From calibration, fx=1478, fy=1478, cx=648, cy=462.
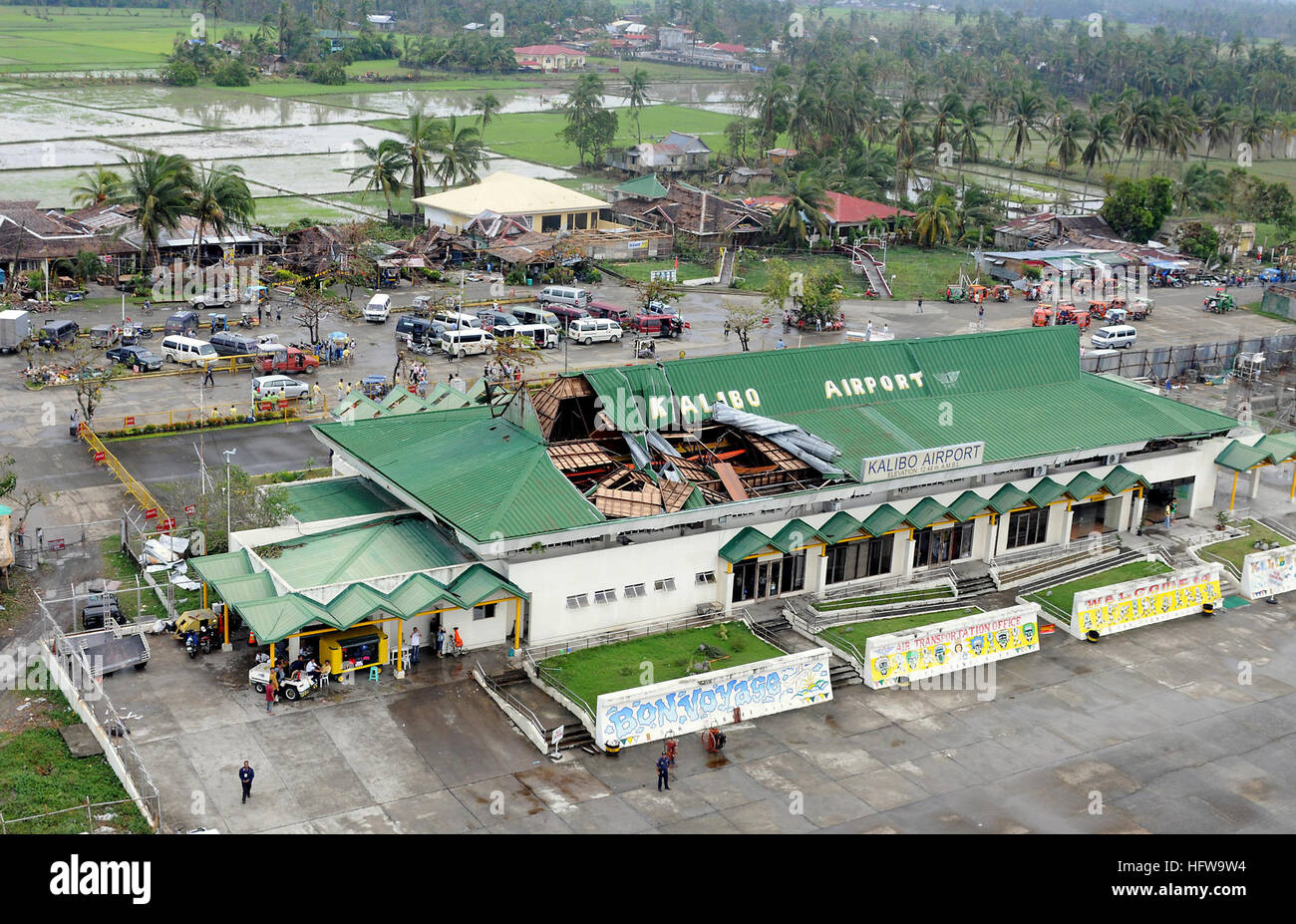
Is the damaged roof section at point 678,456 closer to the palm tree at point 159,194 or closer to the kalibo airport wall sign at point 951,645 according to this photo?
the kalibo airport wall sign at point 951,645

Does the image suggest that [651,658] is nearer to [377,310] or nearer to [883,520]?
[883,520]

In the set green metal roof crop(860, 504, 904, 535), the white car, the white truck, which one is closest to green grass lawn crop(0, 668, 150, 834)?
green metal roof crop(860, 504, 904, 535)

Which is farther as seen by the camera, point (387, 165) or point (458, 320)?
point (387, 165)

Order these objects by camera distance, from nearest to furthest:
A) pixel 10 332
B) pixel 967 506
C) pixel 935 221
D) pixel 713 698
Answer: pixel 713 698 → pixel 967 506 → pixel 10 332 → pixel 935 221

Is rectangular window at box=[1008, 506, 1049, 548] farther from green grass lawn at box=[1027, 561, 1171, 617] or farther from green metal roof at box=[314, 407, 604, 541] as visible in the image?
green metal roof at box=[314, 407, 604, 541]

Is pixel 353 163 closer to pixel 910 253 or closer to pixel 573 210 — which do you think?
pixel 573 210

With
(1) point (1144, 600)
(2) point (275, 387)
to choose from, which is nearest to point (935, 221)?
(2) point (275, 387)
